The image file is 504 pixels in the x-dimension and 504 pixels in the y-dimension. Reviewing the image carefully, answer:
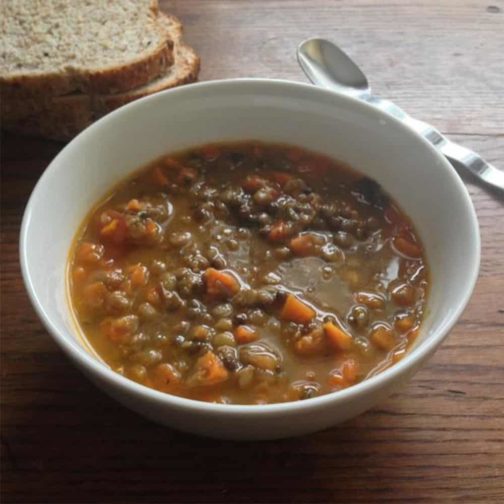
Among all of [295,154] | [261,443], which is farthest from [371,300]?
[295,154]

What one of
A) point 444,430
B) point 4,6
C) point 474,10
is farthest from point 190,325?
point 474,10

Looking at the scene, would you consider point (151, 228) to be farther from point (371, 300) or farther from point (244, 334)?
point (371, 300)

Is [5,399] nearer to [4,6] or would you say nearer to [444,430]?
[444,430]

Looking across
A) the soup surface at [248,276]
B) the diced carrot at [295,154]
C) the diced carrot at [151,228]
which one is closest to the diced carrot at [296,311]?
the soup surface at [248,276]

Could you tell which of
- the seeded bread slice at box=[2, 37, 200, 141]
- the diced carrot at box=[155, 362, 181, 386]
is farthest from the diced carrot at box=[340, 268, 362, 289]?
the seeded bread slice at box=[2, 37, 200, 141]

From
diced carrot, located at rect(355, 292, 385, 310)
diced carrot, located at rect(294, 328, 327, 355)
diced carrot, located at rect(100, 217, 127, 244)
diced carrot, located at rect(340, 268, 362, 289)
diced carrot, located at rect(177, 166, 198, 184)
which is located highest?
diced carrot, located at rect(340, 268, 362, 289)

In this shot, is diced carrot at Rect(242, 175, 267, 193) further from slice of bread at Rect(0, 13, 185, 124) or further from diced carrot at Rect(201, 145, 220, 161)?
slice of bread at Rect(0, 13, 185, 124)
